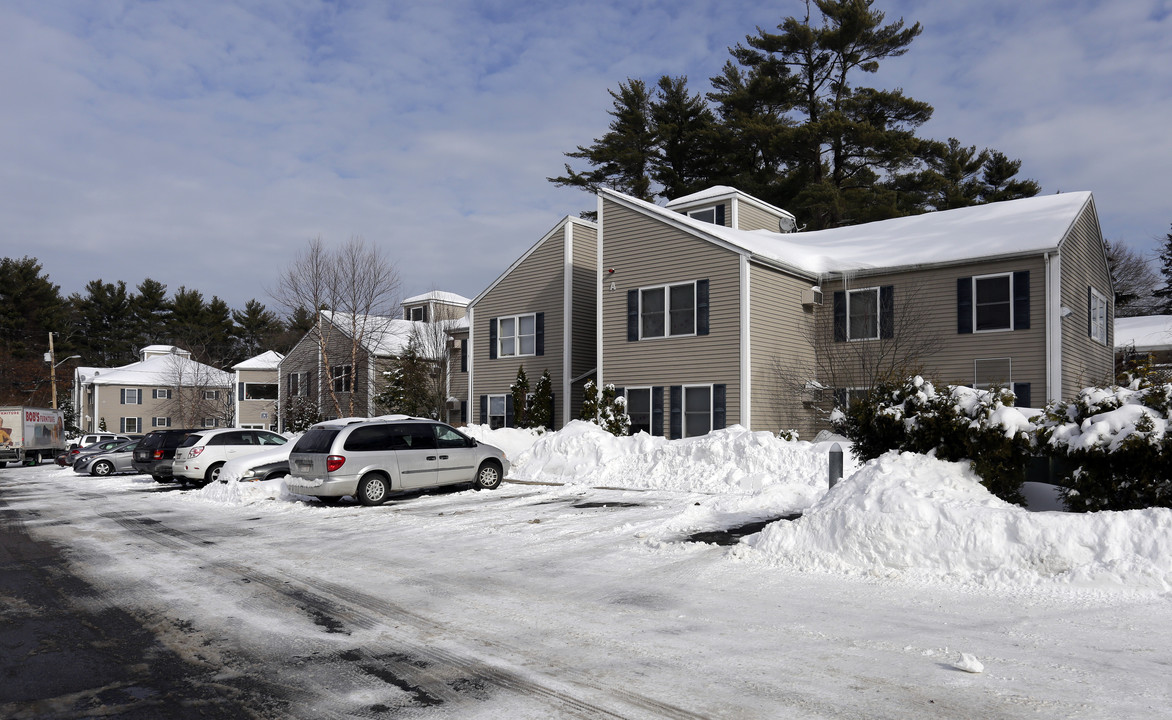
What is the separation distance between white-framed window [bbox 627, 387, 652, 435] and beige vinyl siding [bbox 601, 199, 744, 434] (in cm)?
27

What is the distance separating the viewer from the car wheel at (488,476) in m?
18.2

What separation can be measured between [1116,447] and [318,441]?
13.4 metres

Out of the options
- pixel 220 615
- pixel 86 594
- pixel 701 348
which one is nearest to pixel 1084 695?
pixel 220 615

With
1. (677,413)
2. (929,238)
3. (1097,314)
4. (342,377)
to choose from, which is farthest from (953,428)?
(342,377)

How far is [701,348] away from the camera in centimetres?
2448

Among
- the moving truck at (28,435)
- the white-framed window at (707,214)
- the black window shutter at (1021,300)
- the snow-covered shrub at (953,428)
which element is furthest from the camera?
the moving truck at (28,435)

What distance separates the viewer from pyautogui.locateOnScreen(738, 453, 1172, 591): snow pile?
806cm

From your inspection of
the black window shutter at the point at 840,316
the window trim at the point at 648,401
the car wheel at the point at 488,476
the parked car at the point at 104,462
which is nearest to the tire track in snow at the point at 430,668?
the car wheel at the point at 488,476

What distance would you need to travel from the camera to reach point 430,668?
600cm

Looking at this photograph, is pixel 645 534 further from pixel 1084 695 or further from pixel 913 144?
pixel 913 144

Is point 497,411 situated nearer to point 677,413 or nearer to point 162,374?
point 677,413

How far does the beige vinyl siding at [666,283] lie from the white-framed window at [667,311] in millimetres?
224

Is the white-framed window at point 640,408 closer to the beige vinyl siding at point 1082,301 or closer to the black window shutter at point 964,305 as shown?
the black window shutter at point 964,305

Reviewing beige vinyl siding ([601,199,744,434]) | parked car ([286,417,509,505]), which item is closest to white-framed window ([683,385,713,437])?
beige vinyl siding ([601,199,744,434])
